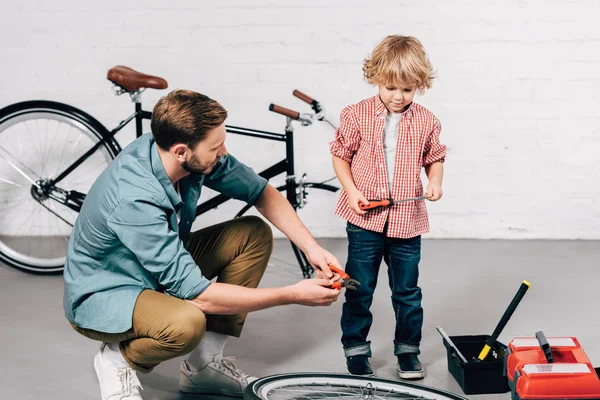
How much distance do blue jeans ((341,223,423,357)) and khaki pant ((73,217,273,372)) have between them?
0.27 m

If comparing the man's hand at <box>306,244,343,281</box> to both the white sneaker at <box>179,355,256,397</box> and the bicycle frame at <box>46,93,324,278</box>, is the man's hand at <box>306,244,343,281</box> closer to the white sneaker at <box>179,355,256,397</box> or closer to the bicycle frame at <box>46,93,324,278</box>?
the white sneaker at <box>179,355,256,397</box>

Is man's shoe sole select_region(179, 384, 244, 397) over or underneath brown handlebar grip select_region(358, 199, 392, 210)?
underneath

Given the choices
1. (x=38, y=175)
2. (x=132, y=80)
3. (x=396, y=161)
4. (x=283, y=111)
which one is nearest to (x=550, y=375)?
(x=396, y=161)

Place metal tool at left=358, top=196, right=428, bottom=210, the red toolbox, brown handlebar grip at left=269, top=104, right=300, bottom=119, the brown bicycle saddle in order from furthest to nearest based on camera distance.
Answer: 1. the brown bicycle saddle
2. brown handlebar grip at left=269, top=104, right=300, bottom=119
3. metal tool at left=358, top=196, right=428, bottom=210
4. the red toolbox

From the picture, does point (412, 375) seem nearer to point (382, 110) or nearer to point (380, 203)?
point (380, 203)

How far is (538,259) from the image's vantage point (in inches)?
143

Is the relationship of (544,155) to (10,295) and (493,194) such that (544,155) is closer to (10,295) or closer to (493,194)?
(493,194)

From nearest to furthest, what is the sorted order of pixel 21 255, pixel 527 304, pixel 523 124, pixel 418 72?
pixel 418 72 < pixel 527 304 < pixel 21 255 < pixel 523 124

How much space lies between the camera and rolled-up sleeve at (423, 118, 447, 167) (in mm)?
2408

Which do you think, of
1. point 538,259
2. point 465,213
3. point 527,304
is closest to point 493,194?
point 465,213

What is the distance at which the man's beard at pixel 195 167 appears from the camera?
203 cm

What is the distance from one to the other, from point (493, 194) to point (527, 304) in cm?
101

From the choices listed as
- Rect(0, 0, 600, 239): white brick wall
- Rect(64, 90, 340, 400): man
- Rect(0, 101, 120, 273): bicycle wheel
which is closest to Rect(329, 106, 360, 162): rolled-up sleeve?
Rect(64, 90, 340, 400): man

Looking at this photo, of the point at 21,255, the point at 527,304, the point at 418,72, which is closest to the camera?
the point at 418,72
